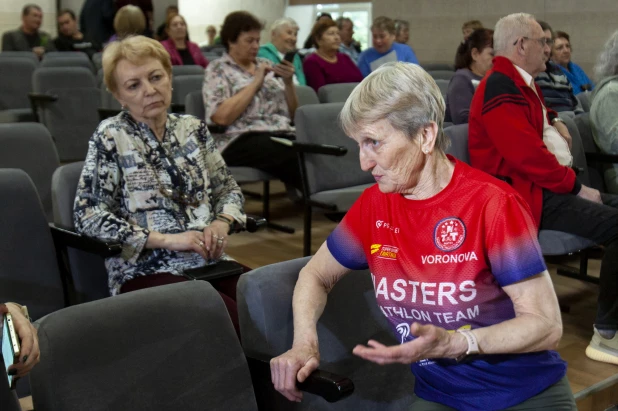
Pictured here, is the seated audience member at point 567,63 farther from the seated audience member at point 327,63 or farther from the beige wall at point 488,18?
the beige wall at point 488,18

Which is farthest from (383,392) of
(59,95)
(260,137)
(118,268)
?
(59,95)

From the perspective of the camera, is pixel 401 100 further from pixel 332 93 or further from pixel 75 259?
pixel 332 93

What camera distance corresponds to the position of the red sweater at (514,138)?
276 cm

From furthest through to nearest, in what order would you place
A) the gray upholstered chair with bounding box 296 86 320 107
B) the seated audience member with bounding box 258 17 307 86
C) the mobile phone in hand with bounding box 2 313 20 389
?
the seated audience member with bounding box 258 17 307 86 → the gray upholstered chair with bounding box 296 86 320 107 → the mobile phone in hand with bounding box 2 313 20 389

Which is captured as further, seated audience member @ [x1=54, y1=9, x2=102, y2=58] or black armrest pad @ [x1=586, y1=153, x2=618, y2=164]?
seated audience member @ [x1=54, y1=9, x2=102, y2=58]

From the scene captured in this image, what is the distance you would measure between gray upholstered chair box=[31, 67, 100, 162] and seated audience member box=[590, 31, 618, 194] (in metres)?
3.03

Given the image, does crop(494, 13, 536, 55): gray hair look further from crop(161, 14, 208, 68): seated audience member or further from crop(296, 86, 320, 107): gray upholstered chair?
crop(161, 14, 208, 68): seated audience member

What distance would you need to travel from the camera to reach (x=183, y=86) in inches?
196

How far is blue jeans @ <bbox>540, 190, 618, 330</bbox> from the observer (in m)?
2.72

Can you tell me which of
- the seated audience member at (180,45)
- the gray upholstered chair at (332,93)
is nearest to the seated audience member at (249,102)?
the gray upholstered chair at (332,93)

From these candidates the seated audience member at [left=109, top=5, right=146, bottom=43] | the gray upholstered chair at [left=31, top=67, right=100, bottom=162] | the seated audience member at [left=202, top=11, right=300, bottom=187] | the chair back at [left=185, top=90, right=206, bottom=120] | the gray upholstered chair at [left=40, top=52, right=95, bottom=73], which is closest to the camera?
the seated audience member at [left=202, top=11, right=300, bottom=187]

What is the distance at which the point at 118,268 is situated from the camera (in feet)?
7.18

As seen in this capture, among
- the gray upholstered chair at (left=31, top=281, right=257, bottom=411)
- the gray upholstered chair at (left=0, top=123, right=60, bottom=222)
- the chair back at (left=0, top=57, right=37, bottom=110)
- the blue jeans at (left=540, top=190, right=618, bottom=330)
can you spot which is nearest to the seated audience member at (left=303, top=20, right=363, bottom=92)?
the chair back at (left=0, top=57, right=37, bottom=110)

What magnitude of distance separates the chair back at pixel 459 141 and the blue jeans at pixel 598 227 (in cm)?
35
